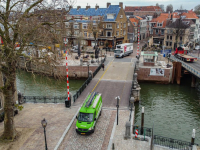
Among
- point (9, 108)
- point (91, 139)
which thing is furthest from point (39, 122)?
point (91, 139)

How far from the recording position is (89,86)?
Result: 30250 mm

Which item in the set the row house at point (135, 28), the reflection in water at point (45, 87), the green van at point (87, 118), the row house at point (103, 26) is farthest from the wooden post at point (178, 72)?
the row house at point (135, 28)

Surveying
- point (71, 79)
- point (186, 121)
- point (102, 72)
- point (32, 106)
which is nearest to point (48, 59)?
point (32, 106)

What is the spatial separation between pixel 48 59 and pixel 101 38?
50204mm

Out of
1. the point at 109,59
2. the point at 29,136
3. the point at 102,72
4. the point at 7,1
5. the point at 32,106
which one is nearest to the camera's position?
the point at 7,1

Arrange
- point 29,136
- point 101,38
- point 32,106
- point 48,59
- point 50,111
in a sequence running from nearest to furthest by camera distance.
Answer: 1. point 48,59
2. point 29,136
3. point 50,111
4. point 32,106
5. point 101,38

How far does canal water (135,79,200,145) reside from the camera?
23000 millimetres

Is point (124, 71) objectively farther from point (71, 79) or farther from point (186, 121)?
point (186, 121)

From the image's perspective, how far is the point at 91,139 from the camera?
689 inches

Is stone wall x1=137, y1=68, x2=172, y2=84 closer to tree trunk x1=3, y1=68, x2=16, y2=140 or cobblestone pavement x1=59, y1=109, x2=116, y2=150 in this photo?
cobblestone pavement x1=59, y1=109, x2=116, y2=150

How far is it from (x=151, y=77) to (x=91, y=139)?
2522cm

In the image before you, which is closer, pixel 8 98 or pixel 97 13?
pixel 8 98

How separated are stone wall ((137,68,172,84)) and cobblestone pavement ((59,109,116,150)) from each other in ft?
70.1

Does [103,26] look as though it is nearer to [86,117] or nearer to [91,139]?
[86,117]
